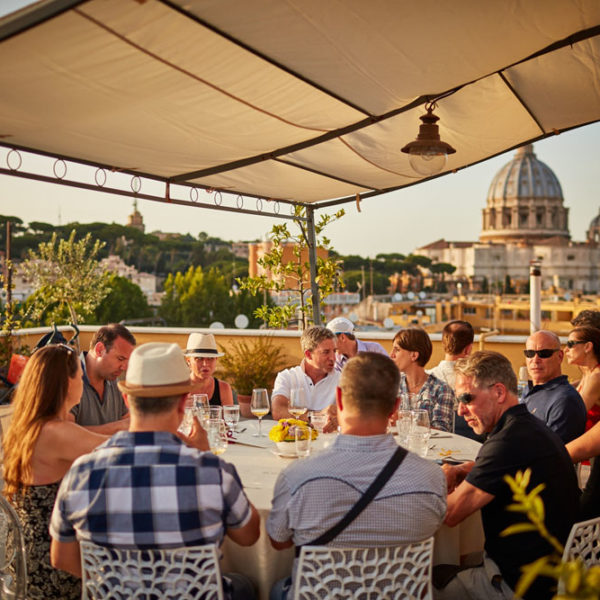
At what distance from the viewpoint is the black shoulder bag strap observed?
164 cm

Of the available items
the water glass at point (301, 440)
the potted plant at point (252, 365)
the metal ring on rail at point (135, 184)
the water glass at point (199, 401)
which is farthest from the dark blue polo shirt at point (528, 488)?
the potted plant at point (252, 365)

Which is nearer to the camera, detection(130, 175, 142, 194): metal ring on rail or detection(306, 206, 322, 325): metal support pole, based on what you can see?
detection(130, 175, 142, 194): metal ring on rail

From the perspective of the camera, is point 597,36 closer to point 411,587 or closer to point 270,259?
point 411,587

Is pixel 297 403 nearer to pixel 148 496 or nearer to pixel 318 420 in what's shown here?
pixel 318 420

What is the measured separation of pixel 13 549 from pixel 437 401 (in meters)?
2.17

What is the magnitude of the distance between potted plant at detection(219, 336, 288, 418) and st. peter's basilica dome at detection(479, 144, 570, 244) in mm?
103662

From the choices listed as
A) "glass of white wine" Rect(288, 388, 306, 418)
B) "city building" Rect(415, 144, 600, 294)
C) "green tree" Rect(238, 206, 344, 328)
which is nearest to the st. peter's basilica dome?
"city building" Rect(415, 144, 600, 294)

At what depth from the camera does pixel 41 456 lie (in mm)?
2135

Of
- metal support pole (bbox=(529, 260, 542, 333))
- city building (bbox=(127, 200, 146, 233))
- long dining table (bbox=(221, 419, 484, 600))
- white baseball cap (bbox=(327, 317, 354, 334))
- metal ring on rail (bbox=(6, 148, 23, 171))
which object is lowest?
long dining table (bbox=(221, 419, 484, 600))

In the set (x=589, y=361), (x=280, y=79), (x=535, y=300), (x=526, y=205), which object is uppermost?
(x=526, y=205)

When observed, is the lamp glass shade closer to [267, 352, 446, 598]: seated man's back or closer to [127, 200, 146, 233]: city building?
[267, 352, 446, 598]: seated man's back

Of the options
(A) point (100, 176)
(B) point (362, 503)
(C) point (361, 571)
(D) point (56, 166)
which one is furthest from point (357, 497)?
(A) point (100, 176)

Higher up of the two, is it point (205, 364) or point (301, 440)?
point (205, 364)

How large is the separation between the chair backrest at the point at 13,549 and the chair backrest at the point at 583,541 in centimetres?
158
